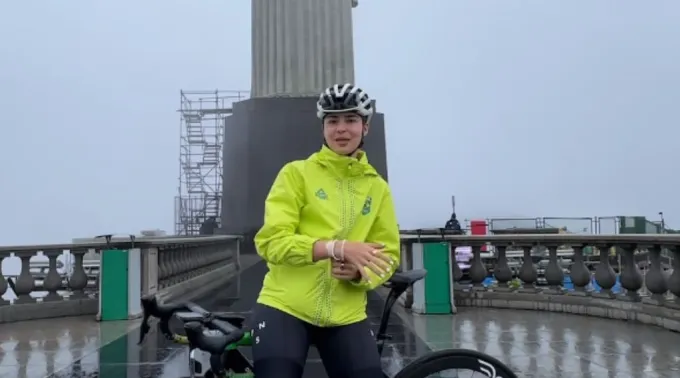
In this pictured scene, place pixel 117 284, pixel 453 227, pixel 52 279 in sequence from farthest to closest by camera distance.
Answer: pixel 453 227 → pixel 52 279 → pixel 117 284

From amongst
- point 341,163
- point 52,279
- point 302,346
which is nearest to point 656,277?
point 341,163

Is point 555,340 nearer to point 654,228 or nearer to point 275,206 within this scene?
point 275,206

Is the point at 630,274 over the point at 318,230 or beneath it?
beneath

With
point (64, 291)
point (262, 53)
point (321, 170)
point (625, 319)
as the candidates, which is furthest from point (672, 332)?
point (262, 53)

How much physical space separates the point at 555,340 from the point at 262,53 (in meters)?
14.8

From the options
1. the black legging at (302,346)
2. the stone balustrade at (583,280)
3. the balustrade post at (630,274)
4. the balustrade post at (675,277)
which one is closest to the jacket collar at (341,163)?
the black legging at (302,346)

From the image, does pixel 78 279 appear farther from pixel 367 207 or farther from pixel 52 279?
pixel 367 207

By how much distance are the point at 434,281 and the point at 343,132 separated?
7.41 meters

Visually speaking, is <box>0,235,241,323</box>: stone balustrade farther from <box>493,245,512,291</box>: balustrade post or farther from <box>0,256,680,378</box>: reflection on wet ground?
<box>493,245,512,291</box>: balustrade post

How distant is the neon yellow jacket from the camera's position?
2719mm

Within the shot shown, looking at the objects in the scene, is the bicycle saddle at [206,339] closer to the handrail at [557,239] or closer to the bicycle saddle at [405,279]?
the bicycle saddle at [405,279]

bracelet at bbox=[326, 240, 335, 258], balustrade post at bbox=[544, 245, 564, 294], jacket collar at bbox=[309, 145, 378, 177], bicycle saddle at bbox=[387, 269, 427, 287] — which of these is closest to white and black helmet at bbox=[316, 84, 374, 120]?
jacket collar at bbox=[309, 145, 378, 177]

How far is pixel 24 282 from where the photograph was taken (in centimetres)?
1000

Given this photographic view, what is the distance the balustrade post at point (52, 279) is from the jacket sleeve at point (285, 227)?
8497mm
